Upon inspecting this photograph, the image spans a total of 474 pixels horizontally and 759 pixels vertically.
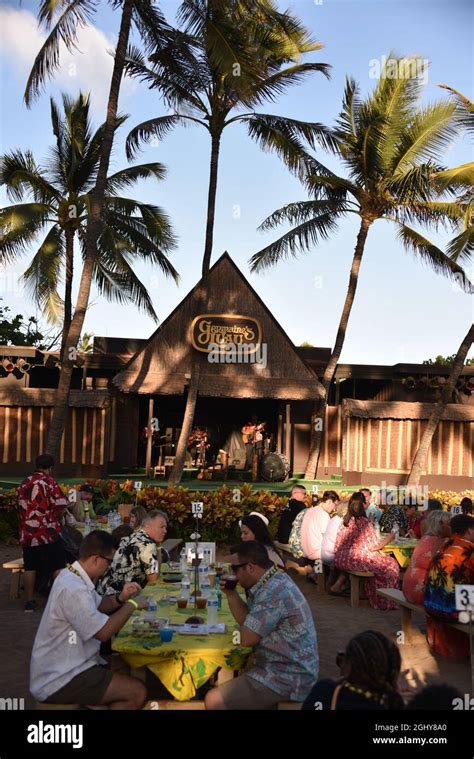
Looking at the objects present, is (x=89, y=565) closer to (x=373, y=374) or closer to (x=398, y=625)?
(x=398, y=625)

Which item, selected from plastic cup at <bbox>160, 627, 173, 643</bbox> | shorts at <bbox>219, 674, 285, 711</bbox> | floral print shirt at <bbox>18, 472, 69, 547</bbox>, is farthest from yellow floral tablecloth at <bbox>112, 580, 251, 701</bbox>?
floral print shirt at <bbox>18, 472, 69, 547</bbox>

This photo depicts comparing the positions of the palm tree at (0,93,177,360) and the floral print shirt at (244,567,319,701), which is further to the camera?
the palm tree at (0,93,177,360)

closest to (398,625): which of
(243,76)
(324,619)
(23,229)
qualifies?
(324,619)

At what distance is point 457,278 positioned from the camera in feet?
68.1

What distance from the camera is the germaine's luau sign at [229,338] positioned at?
822 inches

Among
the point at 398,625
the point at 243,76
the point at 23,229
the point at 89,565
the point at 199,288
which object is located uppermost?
the point at 243,76

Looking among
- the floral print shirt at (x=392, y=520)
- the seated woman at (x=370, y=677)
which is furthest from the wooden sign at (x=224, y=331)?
the seated woman at (x=370, y=677)

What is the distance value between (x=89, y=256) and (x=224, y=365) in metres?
7.72

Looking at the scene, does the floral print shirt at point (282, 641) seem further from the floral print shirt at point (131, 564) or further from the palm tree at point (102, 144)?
the palm tree at point (102, 144)

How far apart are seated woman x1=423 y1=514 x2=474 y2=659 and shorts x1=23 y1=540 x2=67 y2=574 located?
16.2ft

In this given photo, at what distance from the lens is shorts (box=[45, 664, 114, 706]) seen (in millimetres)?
4539

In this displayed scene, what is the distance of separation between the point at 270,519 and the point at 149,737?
9988mm

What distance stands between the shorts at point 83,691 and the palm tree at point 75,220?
673 inches

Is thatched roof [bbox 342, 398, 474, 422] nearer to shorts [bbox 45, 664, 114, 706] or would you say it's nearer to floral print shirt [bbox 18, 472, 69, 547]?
floral print shirt [bbox 18, 472, 69, 547]
